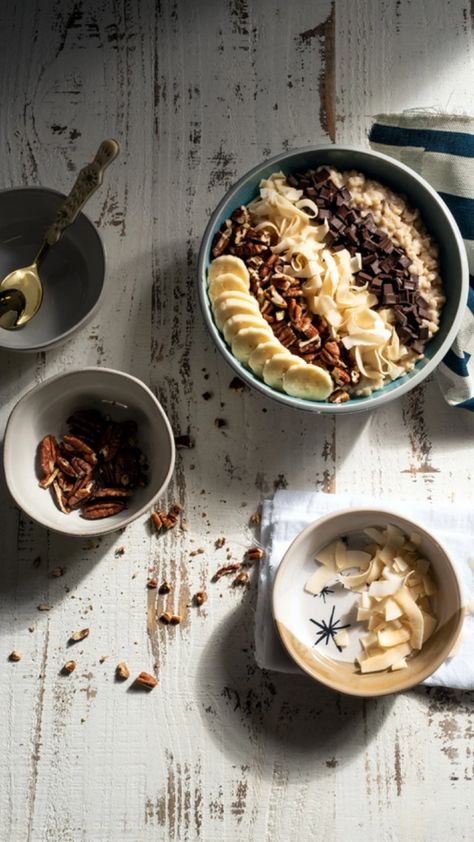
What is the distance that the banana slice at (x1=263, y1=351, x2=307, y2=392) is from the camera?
1.56 meters

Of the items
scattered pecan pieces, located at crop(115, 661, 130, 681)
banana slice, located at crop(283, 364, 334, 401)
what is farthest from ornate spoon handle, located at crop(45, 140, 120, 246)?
scattered pecan pieces, located at crop(115, 661, 130, 681)

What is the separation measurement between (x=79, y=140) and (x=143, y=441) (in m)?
0.59

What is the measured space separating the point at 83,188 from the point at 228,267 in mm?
286

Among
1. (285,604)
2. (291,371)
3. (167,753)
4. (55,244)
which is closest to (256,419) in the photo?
(291,371)

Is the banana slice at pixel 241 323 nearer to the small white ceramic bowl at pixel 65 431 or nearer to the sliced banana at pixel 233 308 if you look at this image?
the sliced banana at pixel 233 308

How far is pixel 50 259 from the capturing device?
5.75ft

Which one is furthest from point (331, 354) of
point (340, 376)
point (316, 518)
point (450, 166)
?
point (450, 166)

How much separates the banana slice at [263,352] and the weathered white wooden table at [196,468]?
0.17m

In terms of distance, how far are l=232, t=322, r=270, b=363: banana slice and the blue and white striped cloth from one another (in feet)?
1.16

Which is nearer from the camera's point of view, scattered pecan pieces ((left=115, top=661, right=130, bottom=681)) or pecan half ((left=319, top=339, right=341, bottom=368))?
pecan half ((left=319, top=339, right=341, bottom=368))

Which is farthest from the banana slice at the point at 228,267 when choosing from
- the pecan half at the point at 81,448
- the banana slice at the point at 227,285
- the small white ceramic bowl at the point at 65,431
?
the pecan half at the point at 81,448

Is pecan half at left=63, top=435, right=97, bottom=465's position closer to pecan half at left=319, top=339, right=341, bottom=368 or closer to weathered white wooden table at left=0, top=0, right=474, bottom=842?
weathered white wooden table at left=0, top=0, right=474, bottom=842

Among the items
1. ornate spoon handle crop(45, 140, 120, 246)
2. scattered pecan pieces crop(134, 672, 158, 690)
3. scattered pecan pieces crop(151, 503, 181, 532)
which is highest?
ornate spoon handle crop(45, 140, 120, 246)

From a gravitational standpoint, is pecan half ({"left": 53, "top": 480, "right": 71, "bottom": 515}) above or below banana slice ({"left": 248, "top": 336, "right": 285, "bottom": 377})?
below
